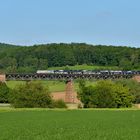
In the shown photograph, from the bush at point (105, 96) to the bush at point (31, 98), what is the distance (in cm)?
947

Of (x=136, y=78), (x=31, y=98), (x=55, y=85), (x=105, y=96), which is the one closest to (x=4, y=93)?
(x=31, y=98)

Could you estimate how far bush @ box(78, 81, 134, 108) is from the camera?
106 meters

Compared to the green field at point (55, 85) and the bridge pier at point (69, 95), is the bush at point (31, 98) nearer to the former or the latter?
the bridge pier at point (69, 95)

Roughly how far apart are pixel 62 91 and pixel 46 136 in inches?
3920

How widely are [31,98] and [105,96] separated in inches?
606

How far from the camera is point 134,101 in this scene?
4769 inches

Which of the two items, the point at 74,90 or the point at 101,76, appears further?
the point at 101,76

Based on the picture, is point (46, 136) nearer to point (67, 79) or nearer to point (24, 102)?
point (24, 102)

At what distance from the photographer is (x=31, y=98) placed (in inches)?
3979

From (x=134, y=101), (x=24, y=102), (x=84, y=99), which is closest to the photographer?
(x=24, y=102)

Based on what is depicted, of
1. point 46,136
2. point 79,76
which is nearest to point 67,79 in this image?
point 79,76

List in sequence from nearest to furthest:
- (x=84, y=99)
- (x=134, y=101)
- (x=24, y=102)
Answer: (x=24, y=102) < (x=84, y=99) < (x=134, y=101)

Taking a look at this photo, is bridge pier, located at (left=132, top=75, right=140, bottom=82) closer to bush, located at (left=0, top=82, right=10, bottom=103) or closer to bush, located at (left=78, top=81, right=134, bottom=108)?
bush, located at (left=78, top=81, right=134, bottom=108)

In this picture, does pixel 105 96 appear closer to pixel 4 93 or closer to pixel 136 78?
pixel 4 93
